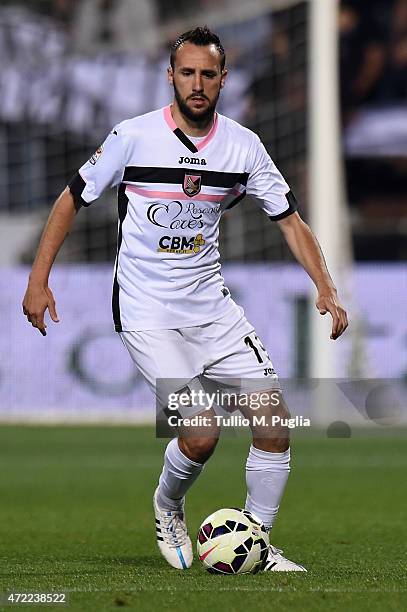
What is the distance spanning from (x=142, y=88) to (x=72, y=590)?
18.3 metres

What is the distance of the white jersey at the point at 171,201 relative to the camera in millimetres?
5953

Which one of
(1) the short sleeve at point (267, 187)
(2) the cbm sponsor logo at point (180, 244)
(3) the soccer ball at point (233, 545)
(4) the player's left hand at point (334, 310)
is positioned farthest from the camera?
(1) the short sleeve at point (267, 187)

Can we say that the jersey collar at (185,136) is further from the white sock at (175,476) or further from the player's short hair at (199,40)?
the white sock at (175,476)

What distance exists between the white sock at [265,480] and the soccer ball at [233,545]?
6.4 inches

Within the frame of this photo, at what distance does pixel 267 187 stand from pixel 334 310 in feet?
1.99

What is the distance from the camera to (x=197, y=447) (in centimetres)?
605

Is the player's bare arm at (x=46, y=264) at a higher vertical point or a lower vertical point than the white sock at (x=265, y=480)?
higher

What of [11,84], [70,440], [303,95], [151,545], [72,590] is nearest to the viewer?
[72,590]

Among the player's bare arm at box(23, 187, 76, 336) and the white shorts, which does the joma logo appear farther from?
the white shorts

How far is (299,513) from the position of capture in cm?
889

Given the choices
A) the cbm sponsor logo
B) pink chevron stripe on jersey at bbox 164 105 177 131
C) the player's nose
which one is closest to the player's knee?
the cbm sponsor logo

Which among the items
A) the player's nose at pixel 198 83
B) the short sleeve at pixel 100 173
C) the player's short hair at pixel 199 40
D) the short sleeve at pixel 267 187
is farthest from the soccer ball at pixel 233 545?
the player's short hair at pixel 199 40

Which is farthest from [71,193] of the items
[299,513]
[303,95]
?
[303,95]

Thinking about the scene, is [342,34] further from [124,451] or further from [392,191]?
[124,451]
